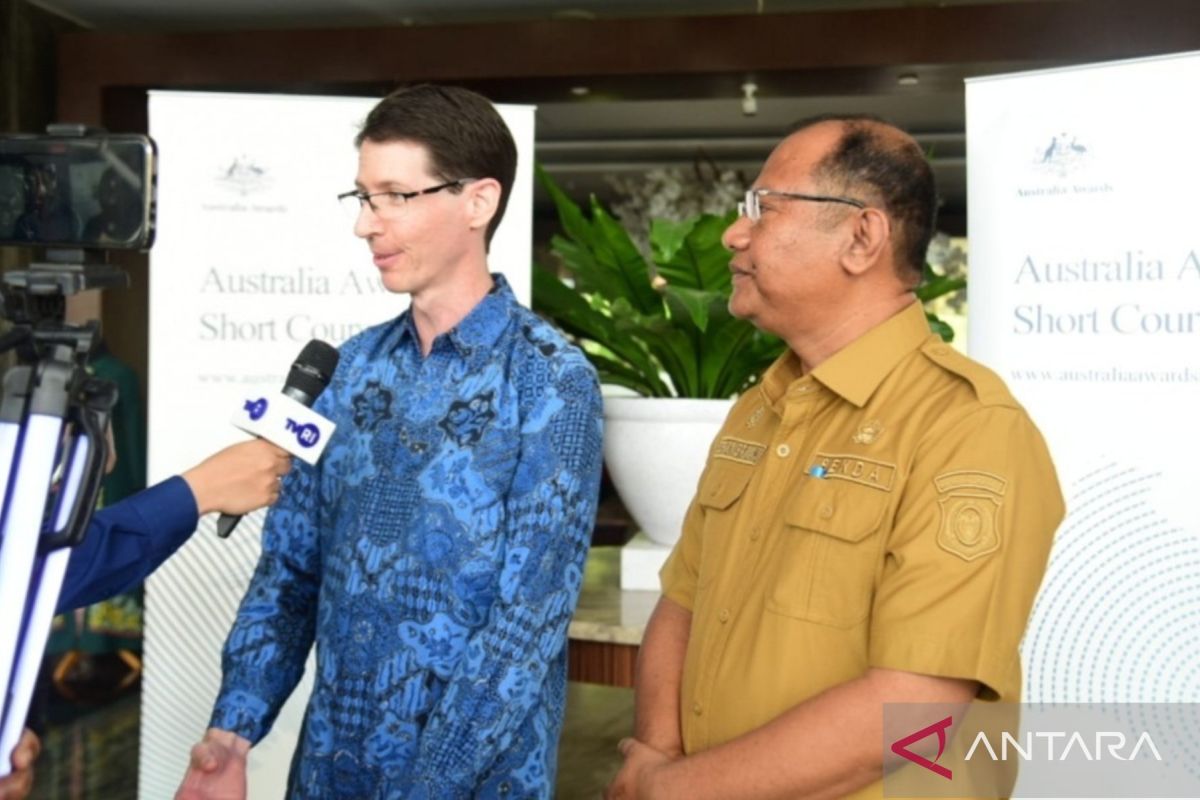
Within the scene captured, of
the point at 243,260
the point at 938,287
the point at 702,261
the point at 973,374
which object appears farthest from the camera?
the point at 243,260

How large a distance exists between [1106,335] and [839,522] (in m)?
1.32

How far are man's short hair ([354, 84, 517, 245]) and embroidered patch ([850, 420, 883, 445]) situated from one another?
61 centimetres

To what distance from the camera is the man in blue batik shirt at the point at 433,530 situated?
5.00 ft

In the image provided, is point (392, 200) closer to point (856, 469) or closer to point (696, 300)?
point (856, 469)

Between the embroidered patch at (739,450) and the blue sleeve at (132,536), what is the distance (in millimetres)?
668

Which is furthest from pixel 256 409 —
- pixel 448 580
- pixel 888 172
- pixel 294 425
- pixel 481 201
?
pixel 888 172

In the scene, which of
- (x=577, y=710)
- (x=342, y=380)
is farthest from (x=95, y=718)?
(x=342, y=380)

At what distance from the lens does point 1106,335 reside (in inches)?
96.0

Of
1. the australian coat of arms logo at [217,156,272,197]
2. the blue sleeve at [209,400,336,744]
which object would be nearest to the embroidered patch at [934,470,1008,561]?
the blue sleeve at [209,400,336,744]

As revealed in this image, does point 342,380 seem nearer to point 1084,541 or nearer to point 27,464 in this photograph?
point 27,464

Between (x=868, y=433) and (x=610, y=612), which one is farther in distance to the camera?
(x=610, y=612)

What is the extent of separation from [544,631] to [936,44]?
158 inches

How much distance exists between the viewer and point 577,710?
205 inches

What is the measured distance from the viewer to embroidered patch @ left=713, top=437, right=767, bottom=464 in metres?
1.60
